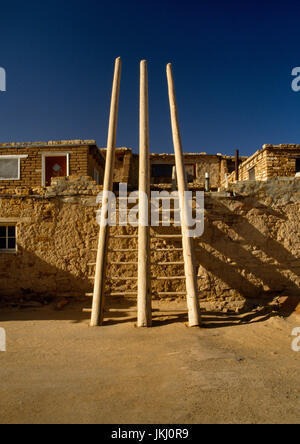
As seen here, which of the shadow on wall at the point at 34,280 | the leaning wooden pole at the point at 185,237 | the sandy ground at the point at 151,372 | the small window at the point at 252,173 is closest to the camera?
the sandy ground at the point at 151,372

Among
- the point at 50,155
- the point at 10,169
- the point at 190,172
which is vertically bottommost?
the point at 10,169

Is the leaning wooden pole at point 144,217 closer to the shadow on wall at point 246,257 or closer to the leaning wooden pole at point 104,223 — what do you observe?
the leaning wooden pole at point 104,223

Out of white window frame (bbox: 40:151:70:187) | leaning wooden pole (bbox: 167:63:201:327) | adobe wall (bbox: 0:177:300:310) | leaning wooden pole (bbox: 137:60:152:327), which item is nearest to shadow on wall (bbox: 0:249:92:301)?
adobe wall (bbox: 0:177:300:310)

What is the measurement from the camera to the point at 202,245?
5324 millimetres

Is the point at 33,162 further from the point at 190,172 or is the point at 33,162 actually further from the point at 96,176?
the point at 190,172

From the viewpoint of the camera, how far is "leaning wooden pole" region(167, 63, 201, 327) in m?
4.12

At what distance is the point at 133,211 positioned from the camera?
17.4 feet

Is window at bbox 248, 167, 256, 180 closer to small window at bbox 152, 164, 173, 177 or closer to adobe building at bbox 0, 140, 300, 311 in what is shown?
small window at bbox 152, 164, 173, 177

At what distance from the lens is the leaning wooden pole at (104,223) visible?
4.26m

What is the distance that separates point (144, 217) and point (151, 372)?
92.7 inches

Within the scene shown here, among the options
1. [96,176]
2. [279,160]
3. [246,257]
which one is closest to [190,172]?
[279,160]

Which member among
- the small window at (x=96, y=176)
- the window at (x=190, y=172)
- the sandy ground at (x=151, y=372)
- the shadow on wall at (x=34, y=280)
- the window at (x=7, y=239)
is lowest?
the sandy ground at (x=151, y=372)

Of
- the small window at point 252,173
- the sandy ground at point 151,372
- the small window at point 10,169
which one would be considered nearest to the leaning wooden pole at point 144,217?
the sandy ground at point 151,372

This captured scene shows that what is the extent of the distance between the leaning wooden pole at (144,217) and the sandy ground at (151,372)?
0.29m
